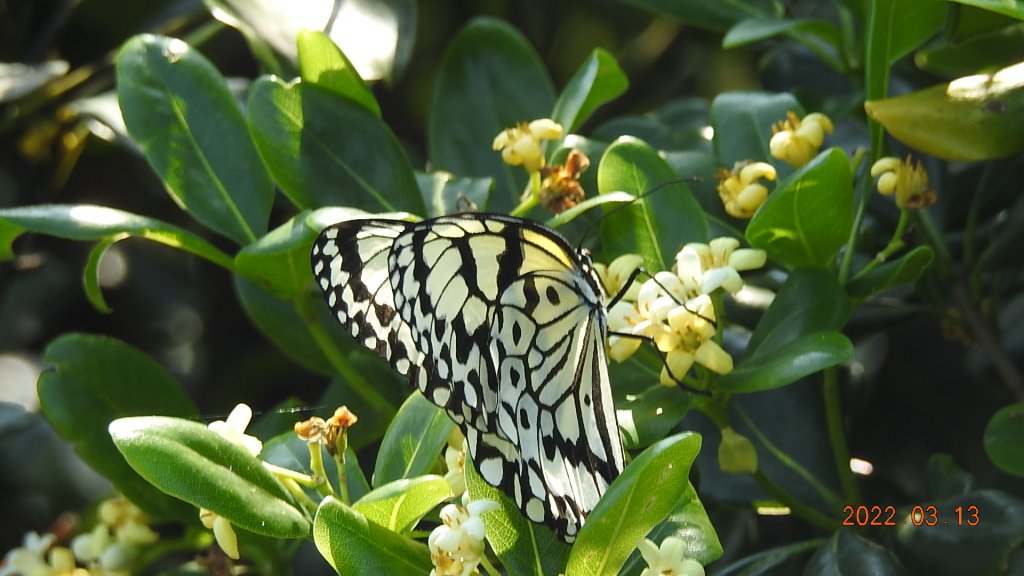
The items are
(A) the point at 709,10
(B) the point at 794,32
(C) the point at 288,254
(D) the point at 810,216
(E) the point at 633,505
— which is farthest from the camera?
(A) the point at 709,10

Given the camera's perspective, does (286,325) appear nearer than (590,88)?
No

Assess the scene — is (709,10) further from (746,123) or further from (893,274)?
(893,274)

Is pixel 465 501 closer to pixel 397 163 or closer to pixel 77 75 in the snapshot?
pixel 397 163

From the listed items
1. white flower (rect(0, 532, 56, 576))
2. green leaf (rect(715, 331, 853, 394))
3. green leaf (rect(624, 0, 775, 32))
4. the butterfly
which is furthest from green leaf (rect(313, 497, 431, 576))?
green leaf (rect(624, 0, 775, 32))

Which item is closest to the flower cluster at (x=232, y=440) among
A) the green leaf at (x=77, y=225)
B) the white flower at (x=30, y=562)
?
the green leaf at (x=77, y=225)

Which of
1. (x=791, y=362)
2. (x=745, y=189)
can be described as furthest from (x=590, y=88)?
(x=791, y=362)

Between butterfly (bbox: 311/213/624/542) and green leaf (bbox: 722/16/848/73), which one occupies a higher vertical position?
green leaf (bbox: 722/16/848/73)

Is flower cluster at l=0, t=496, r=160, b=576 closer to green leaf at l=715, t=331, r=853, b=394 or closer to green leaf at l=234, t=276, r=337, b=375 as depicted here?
green leaf at l=234, t=276, r=337, b=375
